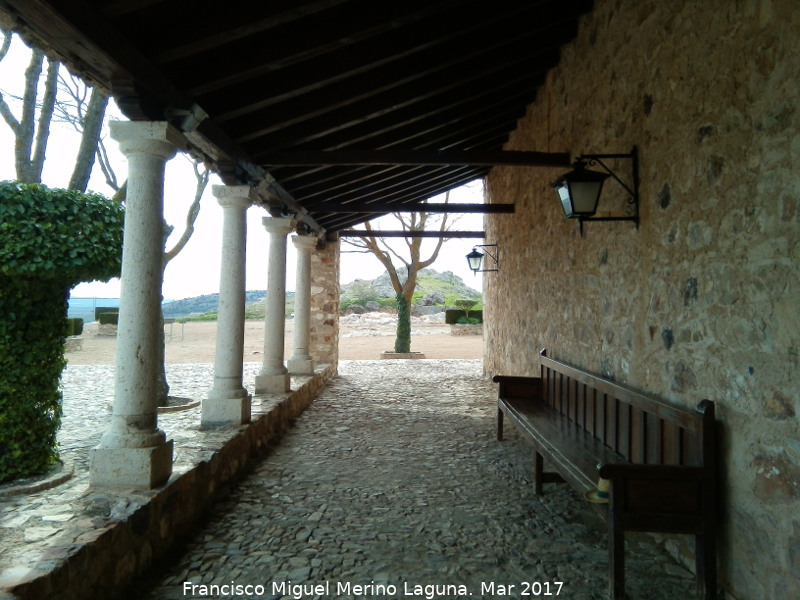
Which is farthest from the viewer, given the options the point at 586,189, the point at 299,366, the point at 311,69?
the point at 299,366

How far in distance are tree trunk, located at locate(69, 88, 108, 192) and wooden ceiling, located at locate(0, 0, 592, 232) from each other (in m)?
1.74

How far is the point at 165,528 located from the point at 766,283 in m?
2.80

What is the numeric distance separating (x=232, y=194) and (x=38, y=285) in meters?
1.70

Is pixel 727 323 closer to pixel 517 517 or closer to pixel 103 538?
pixel 517 517

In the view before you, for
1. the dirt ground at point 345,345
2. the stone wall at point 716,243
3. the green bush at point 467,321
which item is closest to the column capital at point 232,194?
the stone wall at point 716,243

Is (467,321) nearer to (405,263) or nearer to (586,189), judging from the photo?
(405,263)

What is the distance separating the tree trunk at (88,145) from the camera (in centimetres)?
489

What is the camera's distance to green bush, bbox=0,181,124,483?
248 centimetres

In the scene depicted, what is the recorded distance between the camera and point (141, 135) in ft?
8.73

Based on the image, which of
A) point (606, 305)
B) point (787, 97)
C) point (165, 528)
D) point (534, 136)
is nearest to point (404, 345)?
point (534, 136)

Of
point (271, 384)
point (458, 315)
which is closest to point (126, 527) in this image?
point (271, 384)

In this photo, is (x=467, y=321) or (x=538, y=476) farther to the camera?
(x=467, y=321)

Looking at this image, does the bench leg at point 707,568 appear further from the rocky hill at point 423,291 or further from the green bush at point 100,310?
the rocky hill at point 423,291

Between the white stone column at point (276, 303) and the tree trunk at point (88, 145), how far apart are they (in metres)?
1.71
